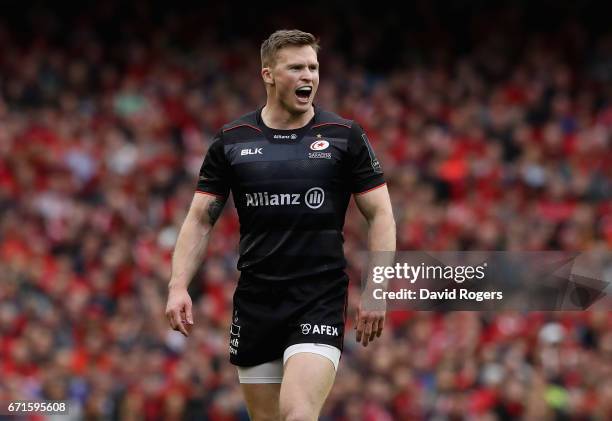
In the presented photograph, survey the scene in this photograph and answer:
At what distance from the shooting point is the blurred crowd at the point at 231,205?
12.8 m

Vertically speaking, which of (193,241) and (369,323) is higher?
(193,241)

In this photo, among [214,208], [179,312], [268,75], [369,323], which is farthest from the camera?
[214,208]

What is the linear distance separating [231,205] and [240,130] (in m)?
9.47

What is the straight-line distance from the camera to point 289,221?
617cm

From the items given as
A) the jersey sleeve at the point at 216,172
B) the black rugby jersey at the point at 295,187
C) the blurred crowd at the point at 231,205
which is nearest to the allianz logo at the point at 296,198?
the black rugby jersey at the point at 295,187

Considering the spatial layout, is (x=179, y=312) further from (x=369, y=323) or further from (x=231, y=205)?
(x=231, y=205)

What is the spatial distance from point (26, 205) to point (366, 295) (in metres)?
10.5

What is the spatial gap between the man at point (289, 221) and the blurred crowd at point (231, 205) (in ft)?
19.1

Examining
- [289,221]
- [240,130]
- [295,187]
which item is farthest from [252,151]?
[289,221]

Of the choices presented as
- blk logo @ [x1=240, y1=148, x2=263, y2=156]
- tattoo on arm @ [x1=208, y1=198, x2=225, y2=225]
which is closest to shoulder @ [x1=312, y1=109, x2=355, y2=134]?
blk logo @ [x1=240, y1=148, x2=263, y2=156]

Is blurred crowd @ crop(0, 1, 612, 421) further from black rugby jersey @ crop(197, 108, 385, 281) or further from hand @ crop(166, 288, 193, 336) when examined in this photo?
black rugby jersey @ crop(197, 108, 385, 281)

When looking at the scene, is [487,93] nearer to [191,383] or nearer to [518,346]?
[518,346]

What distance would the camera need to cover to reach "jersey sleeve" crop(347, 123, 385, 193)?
20.5 feet

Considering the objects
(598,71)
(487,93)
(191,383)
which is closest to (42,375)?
(191,383)
